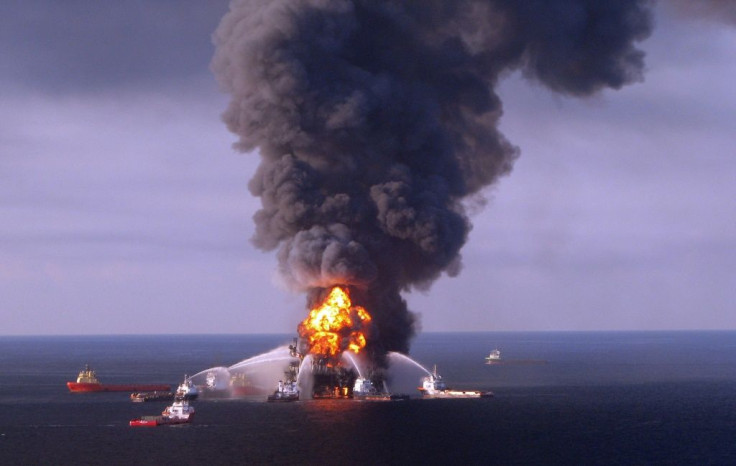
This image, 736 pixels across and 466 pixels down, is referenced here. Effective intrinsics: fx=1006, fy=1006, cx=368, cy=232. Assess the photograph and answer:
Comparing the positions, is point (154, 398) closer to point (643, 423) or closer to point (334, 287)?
point (334, 287)

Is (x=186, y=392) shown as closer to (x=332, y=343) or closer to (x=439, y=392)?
(x=332, y=343)

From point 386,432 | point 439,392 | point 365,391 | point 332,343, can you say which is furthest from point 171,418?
point 439,392

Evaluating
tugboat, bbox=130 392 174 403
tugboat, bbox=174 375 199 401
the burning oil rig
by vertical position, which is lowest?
tugboat, bbox=130 392 174 403

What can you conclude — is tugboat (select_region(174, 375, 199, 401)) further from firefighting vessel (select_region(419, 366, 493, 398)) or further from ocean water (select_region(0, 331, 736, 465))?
firefighting vessel (select_region(419, 366, 493, 398))

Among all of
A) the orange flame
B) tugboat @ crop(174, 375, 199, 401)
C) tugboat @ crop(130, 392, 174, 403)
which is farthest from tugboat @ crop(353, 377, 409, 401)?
tugboat @ crop(130, 392, 174, 403)

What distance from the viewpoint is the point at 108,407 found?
494ft

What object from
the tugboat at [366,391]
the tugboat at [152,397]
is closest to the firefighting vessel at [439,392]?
the tugboat at [366,391]

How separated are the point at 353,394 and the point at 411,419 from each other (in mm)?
16615

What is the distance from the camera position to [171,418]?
125438 mm

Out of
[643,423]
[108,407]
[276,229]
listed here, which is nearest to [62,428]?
[108,407]

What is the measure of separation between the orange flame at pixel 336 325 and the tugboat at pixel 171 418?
19275mm

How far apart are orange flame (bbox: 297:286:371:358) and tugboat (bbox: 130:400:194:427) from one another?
1927 cm

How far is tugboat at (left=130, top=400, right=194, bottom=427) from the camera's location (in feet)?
408

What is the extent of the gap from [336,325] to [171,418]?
79.4ft
